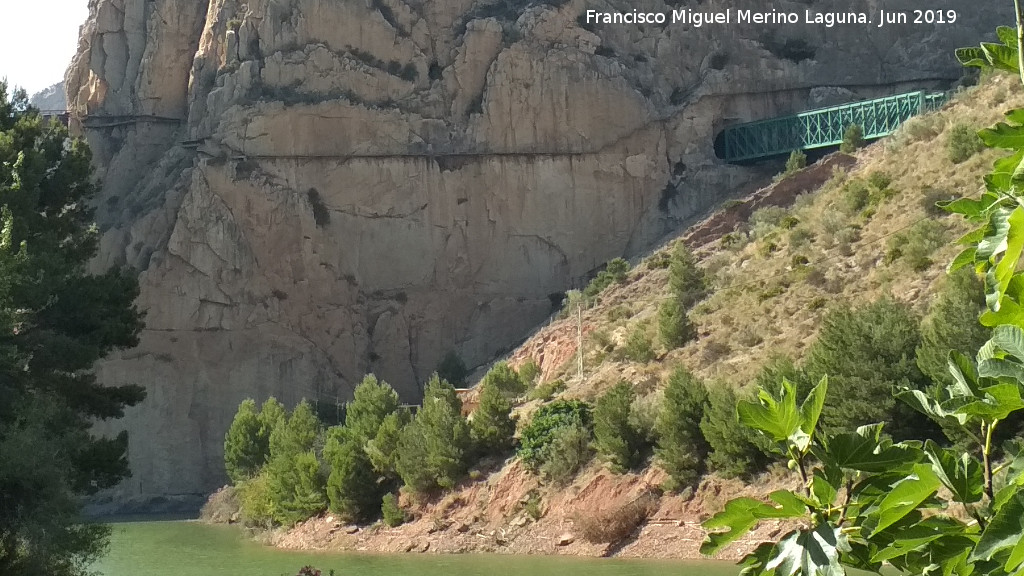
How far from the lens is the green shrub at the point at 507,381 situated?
119 feet

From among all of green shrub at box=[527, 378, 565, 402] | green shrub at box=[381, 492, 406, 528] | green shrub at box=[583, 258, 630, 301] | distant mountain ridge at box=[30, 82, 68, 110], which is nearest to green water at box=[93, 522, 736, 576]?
green shrub at box=[381, 492, 406, 528]

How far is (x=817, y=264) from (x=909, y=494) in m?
31.7

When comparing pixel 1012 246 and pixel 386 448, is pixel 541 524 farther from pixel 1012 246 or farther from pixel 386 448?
pixel 1012 246

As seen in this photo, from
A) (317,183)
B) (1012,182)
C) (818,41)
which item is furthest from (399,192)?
(1012,182)

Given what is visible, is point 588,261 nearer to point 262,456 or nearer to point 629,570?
point 262,456

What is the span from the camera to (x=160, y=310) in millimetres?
50031

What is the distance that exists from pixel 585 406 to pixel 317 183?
934 inches

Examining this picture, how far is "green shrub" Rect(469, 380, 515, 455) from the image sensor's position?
32.6 meters

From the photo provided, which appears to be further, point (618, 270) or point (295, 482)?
point (618, 270)

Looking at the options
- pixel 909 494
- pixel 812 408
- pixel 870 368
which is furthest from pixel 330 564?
pixel 909 494

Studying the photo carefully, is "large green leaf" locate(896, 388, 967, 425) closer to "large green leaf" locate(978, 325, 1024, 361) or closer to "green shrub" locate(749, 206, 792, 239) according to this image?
"large green leaf" locate(978, 325, 1024, 361)

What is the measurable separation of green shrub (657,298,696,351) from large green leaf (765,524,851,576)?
30.5 meters

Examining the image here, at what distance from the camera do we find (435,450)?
105 feet

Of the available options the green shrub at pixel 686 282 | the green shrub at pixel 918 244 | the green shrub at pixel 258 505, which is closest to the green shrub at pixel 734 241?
the green shrub at pixel 686 282
